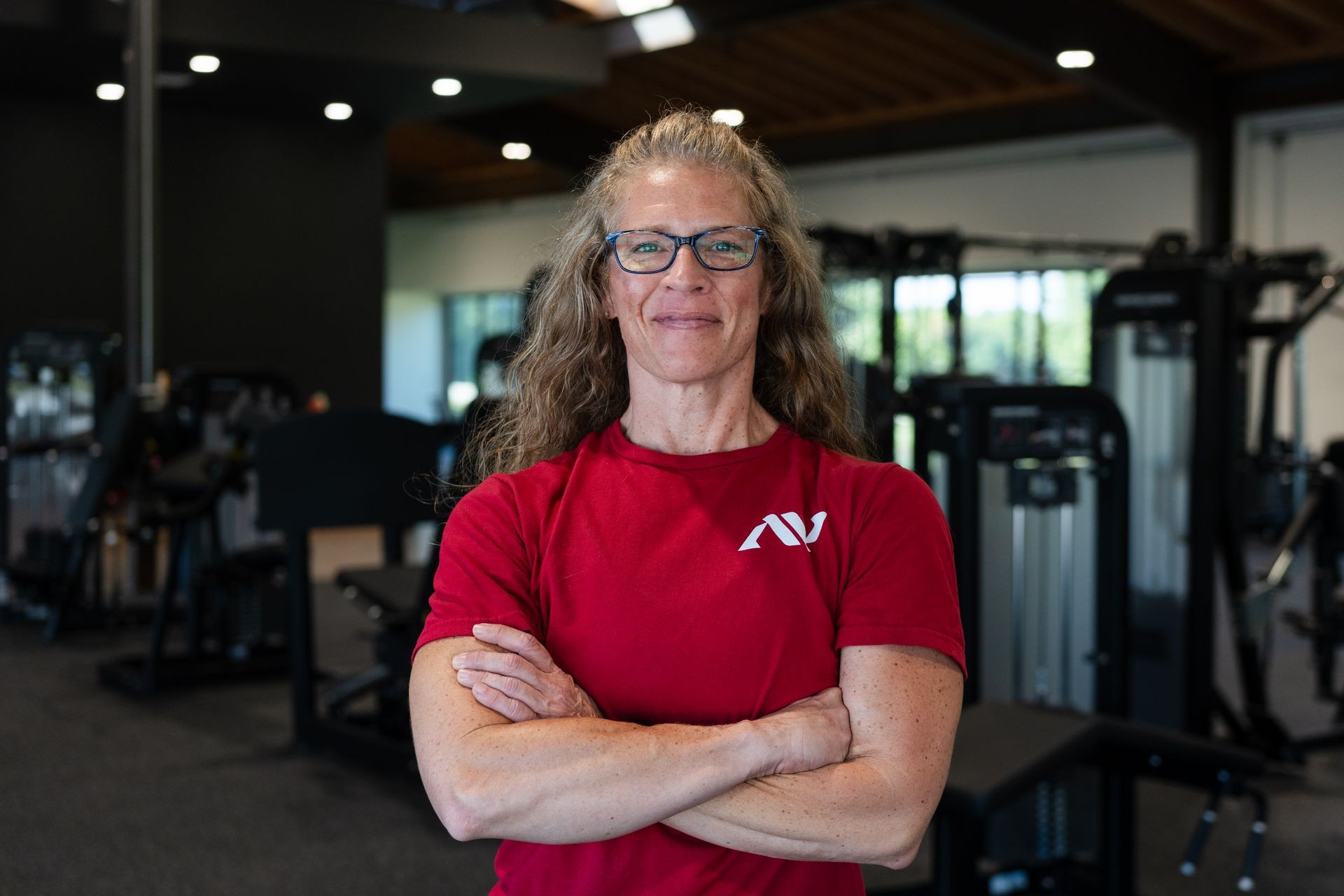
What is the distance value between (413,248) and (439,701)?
53.6 feet

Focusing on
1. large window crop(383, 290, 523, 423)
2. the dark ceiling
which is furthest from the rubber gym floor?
large window crop(383, 290, 523, 423)

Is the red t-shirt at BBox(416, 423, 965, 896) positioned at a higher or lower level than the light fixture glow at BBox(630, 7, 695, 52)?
lower

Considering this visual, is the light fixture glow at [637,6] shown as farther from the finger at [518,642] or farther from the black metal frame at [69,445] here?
the finger at [518,642]

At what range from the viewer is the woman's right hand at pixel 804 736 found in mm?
1231

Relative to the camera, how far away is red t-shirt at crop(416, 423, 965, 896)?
128cm

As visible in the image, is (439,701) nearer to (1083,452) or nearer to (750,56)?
(1083,452)

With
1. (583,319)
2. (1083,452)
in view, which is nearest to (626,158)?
(583,319)

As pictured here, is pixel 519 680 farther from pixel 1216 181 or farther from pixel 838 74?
pixel 838 74

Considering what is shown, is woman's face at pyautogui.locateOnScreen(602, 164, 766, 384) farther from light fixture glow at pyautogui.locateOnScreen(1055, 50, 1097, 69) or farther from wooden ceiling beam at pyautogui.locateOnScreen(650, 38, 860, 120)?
wooden ceiling beam at pyautogui.locateOnScreen(650, 38, 860, 120)

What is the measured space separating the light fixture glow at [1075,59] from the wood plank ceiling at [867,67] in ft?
2.32

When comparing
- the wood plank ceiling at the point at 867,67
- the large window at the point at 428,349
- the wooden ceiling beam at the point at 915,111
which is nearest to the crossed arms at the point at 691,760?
the wood plank ceiling at the point at 867,67

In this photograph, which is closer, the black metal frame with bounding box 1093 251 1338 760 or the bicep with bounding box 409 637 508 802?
the bicep with bounding box 409 637 508 802

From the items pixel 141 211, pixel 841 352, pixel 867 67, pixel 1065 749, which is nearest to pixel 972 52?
pixel 867 67

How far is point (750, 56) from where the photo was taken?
10422mm
